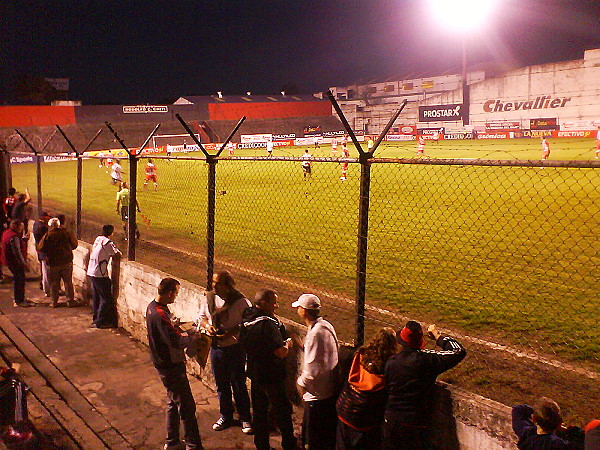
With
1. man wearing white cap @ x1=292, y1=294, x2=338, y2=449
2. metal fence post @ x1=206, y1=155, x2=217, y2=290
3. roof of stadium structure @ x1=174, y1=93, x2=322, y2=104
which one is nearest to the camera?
man wearing white cap @ x1=292, y1=294, x2=338, y2=449

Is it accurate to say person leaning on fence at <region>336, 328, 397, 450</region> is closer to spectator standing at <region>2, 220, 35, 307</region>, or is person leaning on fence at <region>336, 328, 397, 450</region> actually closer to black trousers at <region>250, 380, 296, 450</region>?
black trousers at <region>250, 380, 296, 450</region>

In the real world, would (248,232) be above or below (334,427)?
above

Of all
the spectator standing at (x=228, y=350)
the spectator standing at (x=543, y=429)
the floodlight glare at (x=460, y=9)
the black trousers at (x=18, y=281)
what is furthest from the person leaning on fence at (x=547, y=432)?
the floodlight glare at (x=460, y=9)

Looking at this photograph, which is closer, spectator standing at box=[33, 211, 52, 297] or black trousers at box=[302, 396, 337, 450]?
black trousers at box=[302, 396, 337, 450]

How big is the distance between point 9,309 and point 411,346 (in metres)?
9.10

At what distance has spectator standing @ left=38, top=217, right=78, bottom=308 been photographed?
10164 mm

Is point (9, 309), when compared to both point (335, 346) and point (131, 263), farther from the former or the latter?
point (335, 346)

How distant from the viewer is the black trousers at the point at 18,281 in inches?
415

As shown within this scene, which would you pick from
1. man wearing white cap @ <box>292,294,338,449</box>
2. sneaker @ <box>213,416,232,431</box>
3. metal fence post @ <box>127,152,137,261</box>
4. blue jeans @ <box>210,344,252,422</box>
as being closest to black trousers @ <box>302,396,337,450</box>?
man wearing white cap @ <box>292,294,338,449</box>

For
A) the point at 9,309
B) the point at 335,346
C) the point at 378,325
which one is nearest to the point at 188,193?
the point at 9,309

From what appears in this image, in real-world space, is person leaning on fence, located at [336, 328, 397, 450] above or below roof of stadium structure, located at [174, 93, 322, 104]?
below

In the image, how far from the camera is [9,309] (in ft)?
34.6

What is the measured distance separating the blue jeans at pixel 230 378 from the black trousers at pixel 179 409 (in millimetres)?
464

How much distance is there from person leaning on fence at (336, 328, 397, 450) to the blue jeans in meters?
1.71
